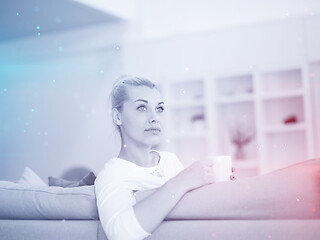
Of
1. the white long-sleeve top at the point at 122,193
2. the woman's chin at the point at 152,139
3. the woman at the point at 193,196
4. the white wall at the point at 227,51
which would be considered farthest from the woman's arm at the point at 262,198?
the white wall at the point at 227,51

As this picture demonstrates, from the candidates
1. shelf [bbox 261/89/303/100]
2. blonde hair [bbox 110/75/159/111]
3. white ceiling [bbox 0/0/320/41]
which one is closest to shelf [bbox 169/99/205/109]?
shelf [bbox 261/89/303/100]

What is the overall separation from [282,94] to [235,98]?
→ 0.45m

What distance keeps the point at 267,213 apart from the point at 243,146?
11.3ft

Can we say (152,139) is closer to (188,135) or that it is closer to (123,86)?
(123,86)

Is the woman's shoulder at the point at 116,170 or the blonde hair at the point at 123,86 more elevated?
the blonde hair at the point at 123,86

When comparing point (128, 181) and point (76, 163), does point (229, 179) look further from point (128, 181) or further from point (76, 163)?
point (76, 163)

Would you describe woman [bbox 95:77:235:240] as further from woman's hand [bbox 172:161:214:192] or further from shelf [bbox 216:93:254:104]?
shelf [bbox 216:93:254:104]

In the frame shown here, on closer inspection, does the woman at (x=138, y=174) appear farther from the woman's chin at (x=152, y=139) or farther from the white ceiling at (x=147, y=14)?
the white ceiling at (x=147, y=14)

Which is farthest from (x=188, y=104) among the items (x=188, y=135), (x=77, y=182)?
(x=77, y=182)

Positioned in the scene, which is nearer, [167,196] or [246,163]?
[167,196]

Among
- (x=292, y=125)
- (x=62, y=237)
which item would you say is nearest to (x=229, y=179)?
(x=62, y=237)

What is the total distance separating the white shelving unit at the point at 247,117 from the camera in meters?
4.13

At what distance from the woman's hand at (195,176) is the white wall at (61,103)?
4029mm

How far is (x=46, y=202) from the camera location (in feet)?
3.95
